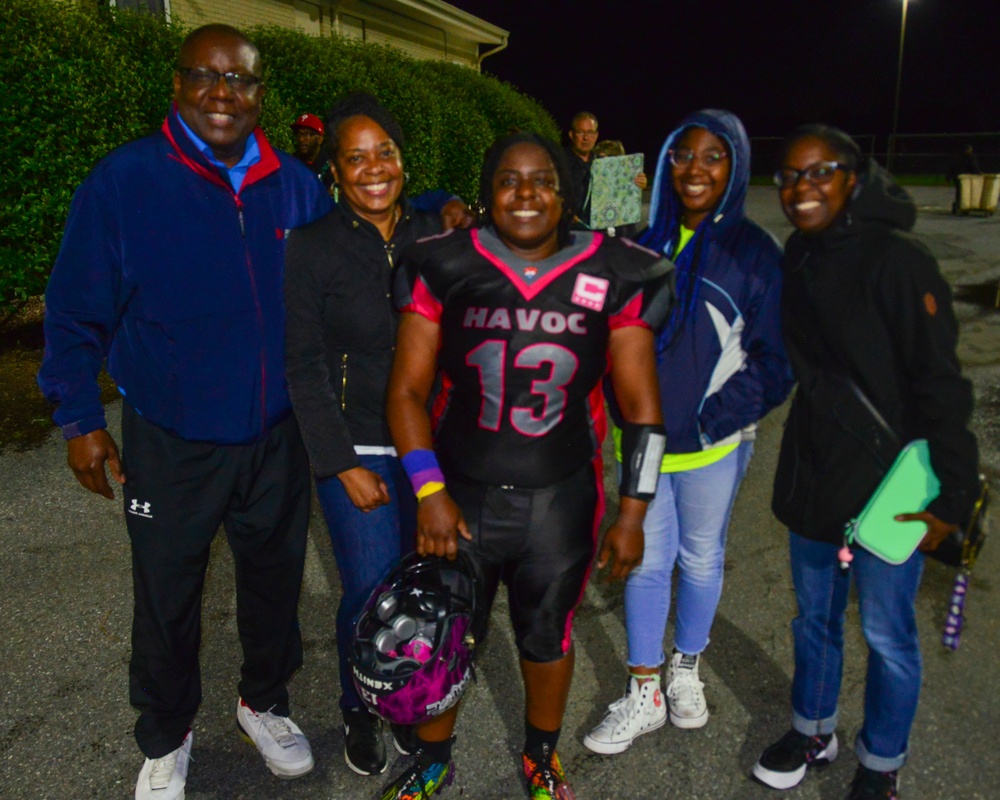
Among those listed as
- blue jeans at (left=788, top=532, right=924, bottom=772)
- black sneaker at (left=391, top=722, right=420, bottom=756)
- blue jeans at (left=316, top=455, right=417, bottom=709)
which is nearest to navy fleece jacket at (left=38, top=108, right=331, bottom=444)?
blue jeans at (left=316, top=455, right=417, bottom=709)

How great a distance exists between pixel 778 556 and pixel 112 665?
3322 mm

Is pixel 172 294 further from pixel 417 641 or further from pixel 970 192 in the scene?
pixel 970 192

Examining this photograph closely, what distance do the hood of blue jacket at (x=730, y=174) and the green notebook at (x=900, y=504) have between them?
0.95 metres

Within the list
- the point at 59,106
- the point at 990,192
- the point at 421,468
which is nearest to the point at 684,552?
the point at 421,468

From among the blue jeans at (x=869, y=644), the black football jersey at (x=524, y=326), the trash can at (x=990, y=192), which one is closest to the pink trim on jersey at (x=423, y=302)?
the black football jersey at (x=524, y=326)

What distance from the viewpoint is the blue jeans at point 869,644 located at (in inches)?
91.4

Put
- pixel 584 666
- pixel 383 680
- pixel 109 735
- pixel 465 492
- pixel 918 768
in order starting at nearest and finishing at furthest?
pixel 383 680 → pixel 465 492 → pixel 918 768 → pixel 109 735 → pixel 584 666

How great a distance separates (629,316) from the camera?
7.47 feet

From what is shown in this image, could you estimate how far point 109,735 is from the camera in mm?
2992

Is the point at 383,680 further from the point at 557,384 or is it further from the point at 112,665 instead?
the point at 112,665

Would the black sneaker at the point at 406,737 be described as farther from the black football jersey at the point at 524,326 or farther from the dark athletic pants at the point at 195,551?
the black football jersey at the point at 524,326

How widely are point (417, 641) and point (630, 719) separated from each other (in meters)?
1.14

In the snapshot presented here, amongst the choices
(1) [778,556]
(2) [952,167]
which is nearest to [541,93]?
(2) [952,167]

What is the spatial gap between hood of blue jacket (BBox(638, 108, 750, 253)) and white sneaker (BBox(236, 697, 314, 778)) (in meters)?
2.18
